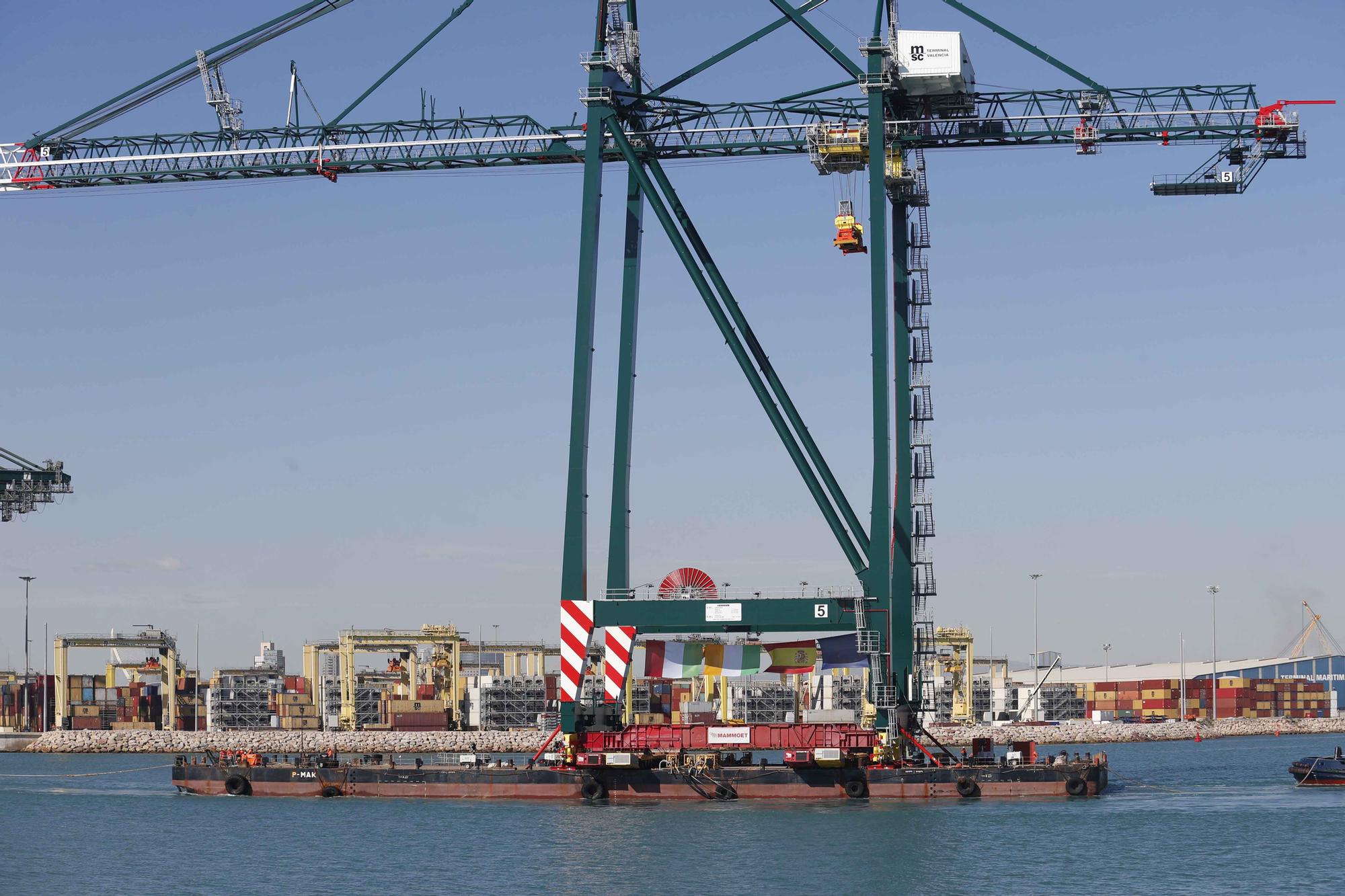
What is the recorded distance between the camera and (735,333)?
191ft

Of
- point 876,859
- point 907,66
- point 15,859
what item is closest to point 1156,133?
point 907,66

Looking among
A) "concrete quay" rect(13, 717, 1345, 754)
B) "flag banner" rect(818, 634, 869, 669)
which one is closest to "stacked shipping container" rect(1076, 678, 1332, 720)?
"concrete quay" rect(13, 717, 1345, 754)

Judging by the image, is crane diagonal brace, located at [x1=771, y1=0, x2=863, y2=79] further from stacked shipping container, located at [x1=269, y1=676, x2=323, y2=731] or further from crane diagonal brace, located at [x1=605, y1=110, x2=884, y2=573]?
stacked shipping container, located at [x1=269, y1=676, x2=323, y2=731]

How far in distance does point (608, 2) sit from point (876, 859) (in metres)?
31.8

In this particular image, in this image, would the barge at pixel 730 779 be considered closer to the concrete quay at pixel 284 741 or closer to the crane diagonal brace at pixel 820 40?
the crane diagonal brace at pixel 820 40

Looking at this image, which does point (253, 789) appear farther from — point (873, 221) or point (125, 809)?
point (873, 221)

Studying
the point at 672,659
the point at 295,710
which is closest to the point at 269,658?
the point at 295,710

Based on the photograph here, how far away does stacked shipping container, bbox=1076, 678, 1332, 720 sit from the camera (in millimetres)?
179500

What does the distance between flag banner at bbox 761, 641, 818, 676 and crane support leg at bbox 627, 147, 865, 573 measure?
3.44m

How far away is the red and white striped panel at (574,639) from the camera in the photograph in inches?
2213

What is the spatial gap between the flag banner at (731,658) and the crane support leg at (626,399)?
3734 millimetres

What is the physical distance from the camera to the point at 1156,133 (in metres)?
58.0

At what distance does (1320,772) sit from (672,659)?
2786 cm

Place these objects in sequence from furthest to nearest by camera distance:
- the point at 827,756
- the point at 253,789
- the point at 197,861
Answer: the point at 253,789 → the point at 827,756 → the point at 197,861
